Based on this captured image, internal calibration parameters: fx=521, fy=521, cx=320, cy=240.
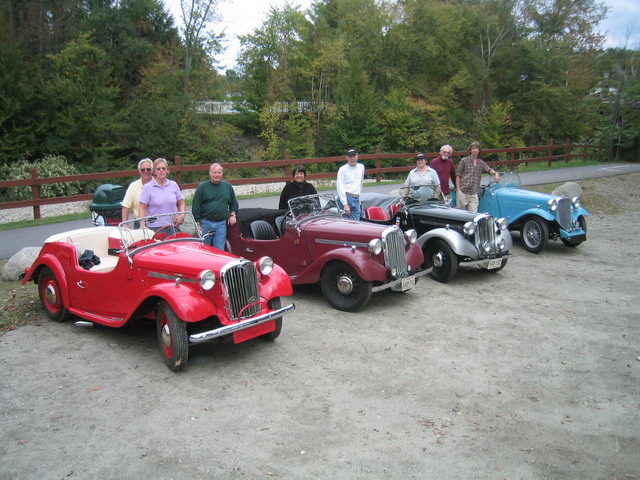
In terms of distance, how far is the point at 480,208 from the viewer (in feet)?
37.5

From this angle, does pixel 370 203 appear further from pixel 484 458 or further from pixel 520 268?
pixel 484 458

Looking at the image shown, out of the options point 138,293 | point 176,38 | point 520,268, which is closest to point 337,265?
point 138,293

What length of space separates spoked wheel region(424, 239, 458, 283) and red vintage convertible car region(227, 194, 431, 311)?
0.90 meters

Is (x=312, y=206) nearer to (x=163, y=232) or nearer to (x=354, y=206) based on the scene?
(x=354, y=206)

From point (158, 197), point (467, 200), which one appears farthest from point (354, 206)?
point (158, 197)

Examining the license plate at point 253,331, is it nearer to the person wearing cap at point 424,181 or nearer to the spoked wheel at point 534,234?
the person wearing cap at point 424,181

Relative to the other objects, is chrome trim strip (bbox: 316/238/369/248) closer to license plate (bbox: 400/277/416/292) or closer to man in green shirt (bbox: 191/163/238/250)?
license plate (bbox: 400/277/416/292)

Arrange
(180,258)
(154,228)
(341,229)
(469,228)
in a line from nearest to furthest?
(180,258), (154,228), (341,229), (469,228)

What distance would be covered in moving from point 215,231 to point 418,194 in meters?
3.95

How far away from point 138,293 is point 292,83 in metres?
32.3

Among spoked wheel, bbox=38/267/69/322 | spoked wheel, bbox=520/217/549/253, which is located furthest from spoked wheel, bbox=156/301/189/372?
spoked wheel, bbox=520/217/549/253

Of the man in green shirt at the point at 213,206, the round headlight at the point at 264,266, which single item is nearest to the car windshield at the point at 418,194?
the man in green shirt at the point at 213,206

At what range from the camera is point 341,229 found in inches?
285

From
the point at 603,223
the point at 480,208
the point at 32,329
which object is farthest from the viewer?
the point at 603,223
